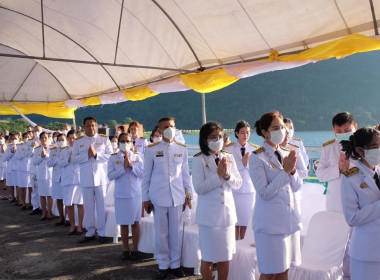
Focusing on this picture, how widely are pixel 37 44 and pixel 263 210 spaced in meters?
8.31

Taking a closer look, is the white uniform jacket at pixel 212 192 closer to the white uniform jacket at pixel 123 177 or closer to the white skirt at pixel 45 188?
the white uniform jacket at pixel 123 177

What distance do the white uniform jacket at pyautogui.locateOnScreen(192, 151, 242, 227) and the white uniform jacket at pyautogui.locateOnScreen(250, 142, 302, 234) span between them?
467 mm

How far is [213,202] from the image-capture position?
123 inches

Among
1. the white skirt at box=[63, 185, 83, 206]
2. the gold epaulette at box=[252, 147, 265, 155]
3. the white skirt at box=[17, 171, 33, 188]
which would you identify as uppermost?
the gold epaulette at box=[252, 147, 265, 155]

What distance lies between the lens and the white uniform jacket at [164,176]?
400cm

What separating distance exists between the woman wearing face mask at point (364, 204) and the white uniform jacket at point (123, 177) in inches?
124

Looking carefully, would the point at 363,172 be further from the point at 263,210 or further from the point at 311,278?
the point at 311,278

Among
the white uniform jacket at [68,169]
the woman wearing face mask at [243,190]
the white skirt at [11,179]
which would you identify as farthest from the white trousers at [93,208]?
the white skirt at [11,179]

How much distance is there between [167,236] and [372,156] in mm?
2513

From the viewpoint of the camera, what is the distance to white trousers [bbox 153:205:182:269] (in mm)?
4043

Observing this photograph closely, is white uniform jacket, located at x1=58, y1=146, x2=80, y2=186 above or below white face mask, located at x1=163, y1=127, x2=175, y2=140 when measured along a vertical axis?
below

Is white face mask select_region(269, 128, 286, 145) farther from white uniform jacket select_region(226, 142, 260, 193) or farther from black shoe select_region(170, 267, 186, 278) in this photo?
black shoe select_region(170, 267, 186, 278)

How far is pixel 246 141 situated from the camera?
4.53 m

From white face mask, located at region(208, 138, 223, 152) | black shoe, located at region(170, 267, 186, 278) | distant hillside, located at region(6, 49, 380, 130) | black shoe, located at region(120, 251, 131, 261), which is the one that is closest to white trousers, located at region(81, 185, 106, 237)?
black shoe, located at region(120, 251, 131, 261)
